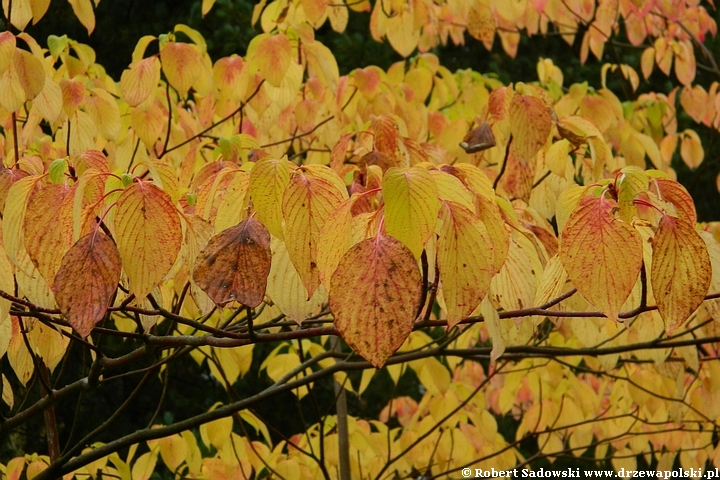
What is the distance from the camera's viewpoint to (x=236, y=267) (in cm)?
82

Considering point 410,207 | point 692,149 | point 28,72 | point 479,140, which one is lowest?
point 692,149

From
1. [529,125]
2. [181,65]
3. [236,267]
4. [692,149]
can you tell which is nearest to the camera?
[236,267]

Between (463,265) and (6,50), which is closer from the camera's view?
(463,265)

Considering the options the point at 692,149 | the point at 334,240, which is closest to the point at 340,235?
the point at 334,240

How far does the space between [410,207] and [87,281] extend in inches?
12.0

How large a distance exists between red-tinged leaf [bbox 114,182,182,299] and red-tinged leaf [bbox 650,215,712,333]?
449 mm

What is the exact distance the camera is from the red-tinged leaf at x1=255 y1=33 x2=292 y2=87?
1.72 meters

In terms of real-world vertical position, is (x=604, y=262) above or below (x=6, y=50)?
below

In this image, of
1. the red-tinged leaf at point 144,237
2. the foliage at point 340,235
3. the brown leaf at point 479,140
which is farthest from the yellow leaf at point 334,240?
the brown leaf at point 479,140

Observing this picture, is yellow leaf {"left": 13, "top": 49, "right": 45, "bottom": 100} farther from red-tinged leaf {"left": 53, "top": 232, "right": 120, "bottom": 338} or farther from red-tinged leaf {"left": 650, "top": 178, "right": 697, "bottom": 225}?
red-tinged leaf {"left": 650, "top": 178, "right": 697, "bottom": 225}

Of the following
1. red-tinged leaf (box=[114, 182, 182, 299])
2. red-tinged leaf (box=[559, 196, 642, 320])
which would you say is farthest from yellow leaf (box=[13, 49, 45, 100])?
red-tinged leaf (box=[559, 196, 642, 320])

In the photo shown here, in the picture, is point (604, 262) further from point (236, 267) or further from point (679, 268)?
point (236, 267)

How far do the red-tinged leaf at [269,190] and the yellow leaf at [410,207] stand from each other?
5.8 inches

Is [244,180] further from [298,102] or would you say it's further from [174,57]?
[298,102]
